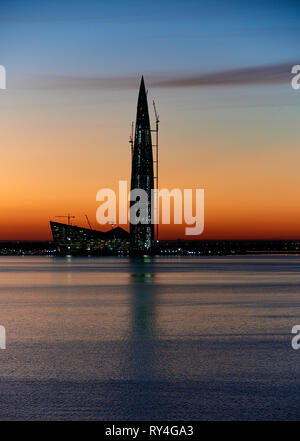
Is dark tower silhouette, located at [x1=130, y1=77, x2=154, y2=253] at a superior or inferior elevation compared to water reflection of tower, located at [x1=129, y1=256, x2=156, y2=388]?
superior

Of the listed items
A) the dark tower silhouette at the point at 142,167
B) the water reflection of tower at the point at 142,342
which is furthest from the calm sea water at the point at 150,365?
the dark tower silhouette at the point at 142,167

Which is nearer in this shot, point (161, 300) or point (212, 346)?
point (212, 346)

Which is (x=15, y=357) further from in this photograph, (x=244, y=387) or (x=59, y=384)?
(x=244, y=387)

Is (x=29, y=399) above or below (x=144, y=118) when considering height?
below

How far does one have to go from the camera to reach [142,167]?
154 m

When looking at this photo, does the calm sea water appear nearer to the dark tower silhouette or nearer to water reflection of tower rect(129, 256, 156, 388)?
water reflection of tower rect(129, 256, 156, 388)

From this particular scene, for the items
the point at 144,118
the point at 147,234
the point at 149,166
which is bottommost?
the point at 147,234

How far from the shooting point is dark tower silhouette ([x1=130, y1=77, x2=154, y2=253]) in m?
153

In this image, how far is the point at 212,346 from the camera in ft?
46.1

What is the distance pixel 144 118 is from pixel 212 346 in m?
142

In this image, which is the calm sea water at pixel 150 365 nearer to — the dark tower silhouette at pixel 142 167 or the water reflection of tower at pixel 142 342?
the water reflection of tower at pixel 142 342

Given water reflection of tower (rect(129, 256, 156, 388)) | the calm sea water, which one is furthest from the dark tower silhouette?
the calm sea water

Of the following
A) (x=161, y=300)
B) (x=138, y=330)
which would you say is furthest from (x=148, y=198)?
(x=138, y=330)
